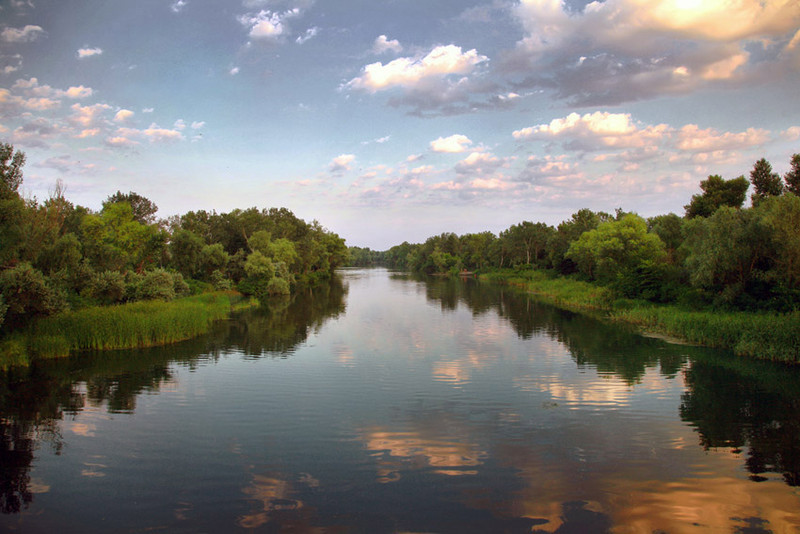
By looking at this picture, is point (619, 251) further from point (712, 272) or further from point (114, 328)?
point (114, 328)

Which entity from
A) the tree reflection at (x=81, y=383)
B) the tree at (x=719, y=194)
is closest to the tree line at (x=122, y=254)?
the tree reflection at (x=81, y=383)

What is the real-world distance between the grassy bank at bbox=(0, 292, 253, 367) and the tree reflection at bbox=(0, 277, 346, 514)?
2.34 ft

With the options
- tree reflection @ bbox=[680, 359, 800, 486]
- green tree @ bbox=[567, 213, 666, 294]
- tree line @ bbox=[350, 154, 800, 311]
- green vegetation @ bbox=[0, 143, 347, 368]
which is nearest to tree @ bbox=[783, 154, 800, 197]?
tree line @ bbox=[350, 154, 800, 311]

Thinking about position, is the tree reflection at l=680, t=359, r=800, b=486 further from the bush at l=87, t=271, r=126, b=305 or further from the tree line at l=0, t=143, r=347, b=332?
the bush at l=87, t=271, r=126, b=305

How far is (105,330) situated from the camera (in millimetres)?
23844

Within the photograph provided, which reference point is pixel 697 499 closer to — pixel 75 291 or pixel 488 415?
pixel 488 415

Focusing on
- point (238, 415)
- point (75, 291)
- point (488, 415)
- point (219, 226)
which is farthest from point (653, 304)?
point (219, 226)

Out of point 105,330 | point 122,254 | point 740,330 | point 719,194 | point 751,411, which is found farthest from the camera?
point 719,194

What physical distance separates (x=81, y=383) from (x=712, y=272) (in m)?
33.6

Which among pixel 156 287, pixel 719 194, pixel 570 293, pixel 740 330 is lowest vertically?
pixel 740 330

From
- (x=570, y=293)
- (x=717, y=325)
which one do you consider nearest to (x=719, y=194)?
(x=570, y=293)

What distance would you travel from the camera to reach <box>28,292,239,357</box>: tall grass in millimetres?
21859

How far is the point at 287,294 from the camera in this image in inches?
2436

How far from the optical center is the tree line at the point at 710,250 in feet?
88.4
